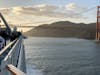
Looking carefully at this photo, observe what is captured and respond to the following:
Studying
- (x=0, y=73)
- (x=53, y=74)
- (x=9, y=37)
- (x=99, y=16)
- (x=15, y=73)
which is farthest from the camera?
(x=99, y=16)

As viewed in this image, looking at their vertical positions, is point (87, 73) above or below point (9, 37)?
below

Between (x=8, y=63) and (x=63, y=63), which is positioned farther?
(x=63, y=63)

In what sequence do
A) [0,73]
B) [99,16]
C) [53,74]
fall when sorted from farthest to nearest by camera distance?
[99,16] < [53,74] < [0,73]

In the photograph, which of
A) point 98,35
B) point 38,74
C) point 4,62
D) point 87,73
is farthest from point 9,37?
point 98,35

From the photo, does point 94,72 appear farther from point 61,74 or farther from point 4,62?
point 4,62

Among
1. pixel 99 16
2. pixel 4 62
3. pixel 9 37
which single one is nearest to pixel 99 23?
pixel 99 16

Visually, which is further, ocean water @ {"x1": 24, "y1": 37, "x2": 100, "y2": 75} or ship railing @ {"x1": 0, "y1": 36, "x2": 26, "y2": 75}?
ocean water @ {"x1": 24, "y1": 37, "x2": 100, "y2": 75}

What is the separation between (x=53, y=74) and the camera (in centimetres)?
2969

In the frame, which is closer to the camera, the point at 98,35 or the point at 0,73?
the point at 0,73

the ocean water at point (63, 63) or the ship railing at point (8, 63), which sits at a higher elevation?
the ship railing at point (8, 63)

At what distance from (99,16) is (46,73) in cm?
11828

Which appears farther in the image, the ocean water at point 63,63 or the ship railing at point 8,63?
the ocean water at point 63,63

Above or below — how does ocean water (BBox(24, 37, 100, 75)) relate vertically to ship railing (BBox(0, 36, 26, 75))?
below

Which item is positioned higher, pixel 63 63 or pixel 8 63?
pixel 8 63
